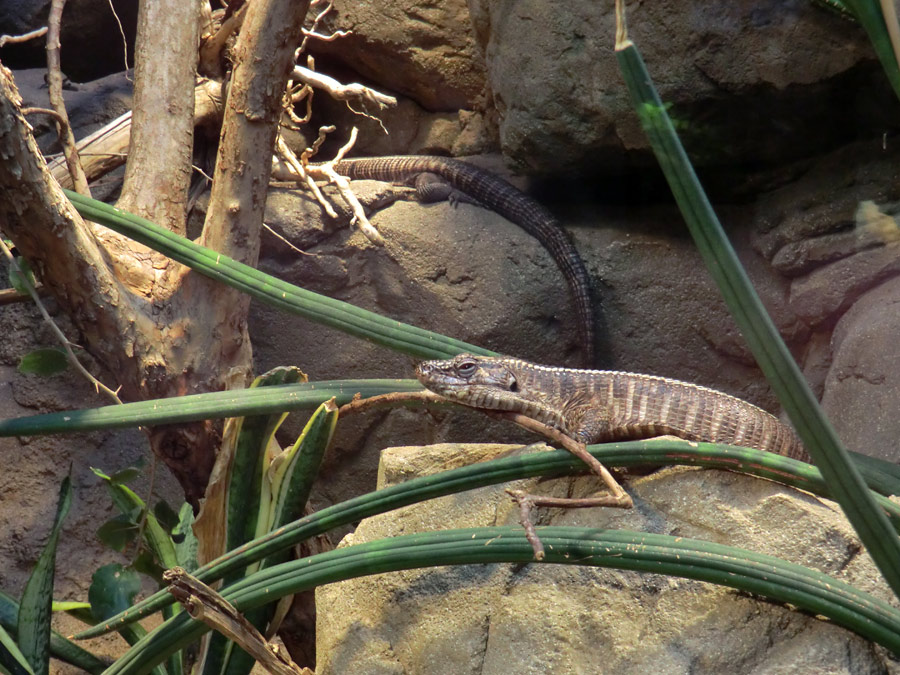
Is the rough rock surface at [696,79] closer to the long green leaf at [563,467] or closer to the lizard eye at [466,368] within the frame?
the lizard eye at [466,368]

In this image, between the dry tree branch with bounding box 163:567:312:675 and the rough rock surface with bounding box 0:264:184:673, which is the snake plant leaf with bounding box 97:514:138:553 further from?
→ the rough rock surface with bounding box 0:264:184:673

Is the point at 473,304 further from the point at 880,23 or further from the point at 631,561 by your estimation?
the point at 880,23

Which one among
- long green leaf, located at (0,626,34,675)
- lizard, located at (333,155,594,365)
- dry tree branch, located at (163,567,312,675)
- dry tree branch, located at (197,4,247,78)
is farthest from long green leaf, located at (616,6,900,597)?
Result: dry tree branch, located at (197,4,247,78)

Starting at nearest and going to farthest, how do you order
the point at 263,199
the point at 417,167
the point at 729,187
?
1. the point at 263,199
2. the point at 729,187
3. the point at 417,167

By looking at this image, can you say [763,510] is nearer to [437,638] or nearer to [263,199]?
[437,638]

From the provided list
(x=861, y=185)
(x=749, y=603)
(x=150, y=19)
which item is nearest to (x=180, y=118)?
(x=150, y=19)

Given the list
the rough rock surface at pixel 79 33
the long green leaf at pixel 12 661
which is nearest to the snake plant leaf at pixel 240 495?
the long green leaf at pixel 12 661

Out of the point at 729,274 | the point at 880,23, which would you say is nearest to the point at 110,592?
the point at 729,274
